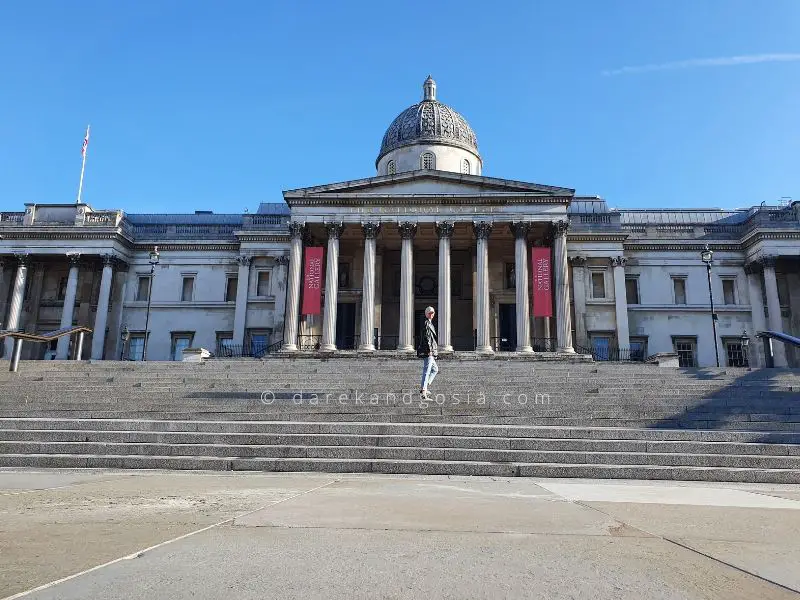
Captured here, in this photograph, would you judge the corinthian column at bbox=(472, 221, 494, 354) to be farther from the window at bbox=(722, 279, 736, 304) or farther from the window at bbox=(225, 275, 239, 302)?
the window at bbox=(722, 279, 736, 304)

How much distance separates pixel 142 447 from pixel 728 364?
1409 inches

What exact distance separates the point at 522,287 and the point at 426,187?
25.6 feet

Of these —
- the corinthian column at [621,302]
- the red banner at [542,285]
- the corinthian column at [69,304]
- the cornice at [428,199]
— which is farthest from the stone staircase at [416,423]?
the corinthian column at [69,304]

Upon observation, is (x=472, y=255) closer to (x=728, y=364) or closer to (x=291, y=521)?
(x=728, y=364)

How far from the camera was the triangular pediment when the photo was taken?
3147cm

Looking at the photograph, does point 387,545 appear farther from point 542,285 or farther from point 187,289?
point 187,289

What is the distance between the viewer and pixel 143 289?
39688 mm

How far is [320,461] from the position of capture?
34.7 ft

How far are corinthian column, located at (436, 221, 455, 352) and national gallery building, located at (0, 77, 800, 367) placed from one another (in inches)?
3.2

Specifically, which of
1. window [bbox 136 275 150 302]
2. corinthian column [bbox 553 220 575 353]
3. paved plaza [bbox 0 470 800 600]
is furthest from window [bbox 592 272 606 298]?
paved plaza [bbox 0 470 800 600]

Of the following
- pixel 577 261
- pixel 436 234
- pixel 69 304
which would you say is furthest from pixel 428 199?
pixel 69 304

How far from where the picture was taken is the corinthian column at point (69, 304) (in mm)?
35750

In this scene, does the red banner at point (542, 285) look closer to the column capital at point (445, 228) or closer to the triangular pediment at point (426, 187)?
the triangular pediment at point (426, 187)

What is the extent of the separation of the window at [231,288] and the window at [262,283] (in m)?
1.64
